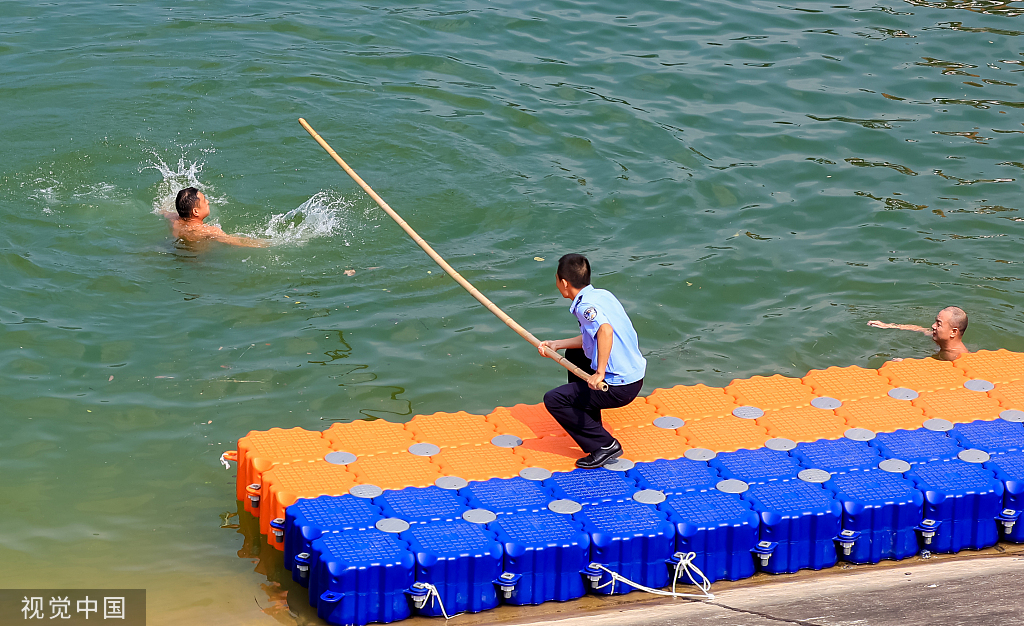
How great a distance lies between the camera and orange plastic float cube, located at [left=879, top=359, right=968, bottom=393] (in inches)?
307

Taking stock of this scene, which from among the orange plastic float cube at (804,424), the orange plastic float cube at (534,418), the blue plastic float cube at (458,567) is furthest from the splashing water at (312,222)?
the blue plastic float cube at (458,567)

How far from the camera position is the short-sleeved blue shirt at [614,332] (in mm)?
A: 6391

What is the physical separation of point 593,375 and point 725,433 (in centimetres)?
123

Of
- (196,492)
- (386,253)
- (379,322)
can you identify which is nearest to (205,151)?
(386,253)

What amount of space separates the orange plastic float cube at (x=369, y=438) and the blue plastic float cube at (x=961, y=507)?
10.5 ft

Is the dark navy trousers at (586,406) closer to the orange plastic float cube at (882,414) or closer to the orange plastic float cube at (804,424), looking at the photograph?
the orange plastic float cube at (804,424)

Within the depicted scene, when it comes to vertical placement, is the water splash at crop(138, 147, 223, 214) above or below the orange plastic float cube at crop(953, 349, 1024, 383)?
above

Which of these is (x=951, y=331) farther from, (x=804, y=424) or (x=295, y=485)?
(x=295, y=485)

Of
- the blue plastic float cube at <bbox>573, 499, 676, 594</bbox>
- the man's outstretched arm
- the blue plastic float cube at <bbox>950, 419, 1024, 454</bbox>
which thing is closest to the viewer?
the blue plastic float cube at <bbox>573, 499, 676, 594</bbox>

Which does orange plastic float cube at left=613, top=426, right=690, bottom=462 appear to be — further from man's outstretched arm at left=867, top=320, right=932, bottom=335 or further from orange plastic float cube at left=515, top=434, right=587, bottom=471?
man's outstretched arm at left=867, top=320, right=932, bottom=335

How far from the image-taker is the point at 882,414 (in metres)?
7.36

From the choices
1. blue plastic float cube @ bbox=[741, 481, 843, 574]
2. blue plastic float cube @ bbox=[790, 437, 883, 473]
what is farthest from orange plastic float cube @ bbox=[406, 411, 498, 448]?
blue plastic float cube @ bbox=[790, 437, 883, 473]

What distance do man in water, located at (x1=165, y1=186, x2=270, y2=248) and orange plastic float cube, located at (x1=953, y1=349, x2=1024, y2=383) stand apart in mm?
6493

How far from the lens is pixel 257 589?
619 centimetres
